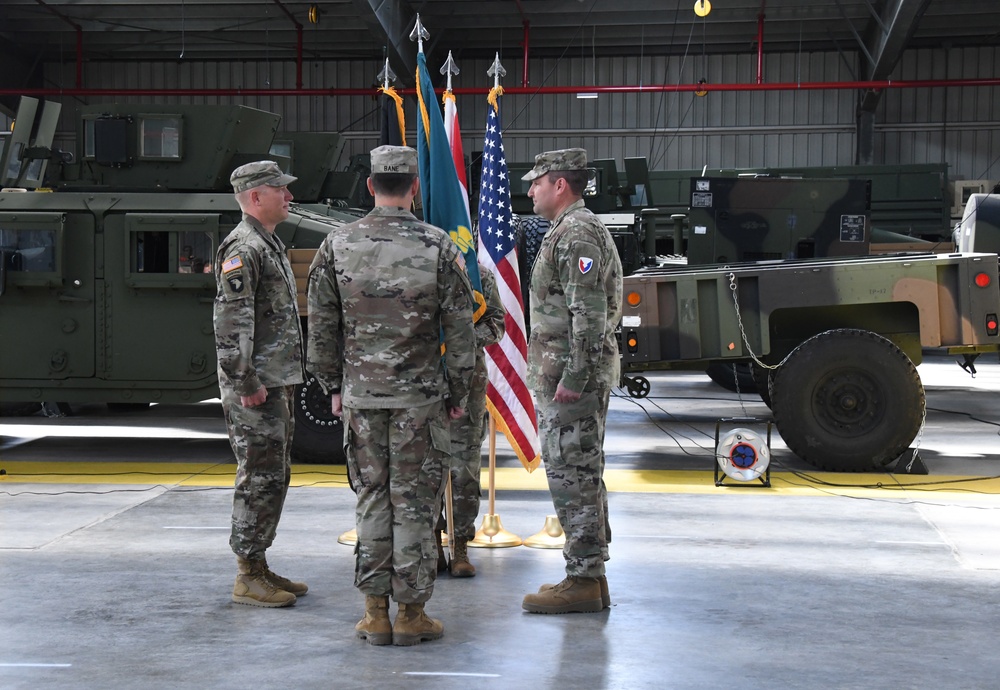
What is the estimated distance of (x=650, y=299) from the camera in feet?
28.9

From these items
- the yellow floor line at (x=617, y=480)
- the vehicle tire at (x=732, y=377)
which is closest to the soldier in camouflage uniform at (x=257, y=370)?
the yellow floor line at (x=617, y=480)

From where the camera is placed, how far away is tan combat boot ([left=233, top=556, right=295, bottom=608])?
5.03m

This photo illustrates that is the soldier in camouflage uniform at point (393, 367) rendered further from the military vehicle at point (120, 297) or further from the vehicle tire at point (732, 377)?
the vehicle tire at point (732, 377)

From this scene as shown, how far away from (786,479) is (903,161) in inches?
712

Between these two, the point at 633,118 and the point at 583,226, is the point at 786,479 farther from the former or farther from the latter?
the point at 633,118

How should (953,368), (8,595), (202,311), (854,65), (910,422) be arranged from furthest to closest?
(854,65) → (953,368) → (202,311) → (910,422) → (8,595)

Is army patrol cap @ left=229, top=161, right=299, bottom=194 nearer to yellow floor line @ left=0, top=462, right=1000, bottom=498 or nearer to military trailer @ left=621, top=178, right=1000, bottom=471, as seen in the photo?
yellow floor line @ left=0, top=462, right=1000, bottom=498

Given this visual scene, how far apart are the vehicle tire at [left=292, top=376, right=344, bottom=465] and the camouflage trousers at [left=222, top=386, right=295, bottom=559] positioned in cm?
363

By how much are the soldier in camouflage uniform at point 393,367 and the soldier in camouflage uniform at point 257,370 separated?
0.54 metres

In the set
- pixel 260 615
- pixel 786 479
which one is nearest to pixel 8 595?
pixel 260 615

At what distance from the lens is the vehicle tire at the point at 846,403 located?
8.33m

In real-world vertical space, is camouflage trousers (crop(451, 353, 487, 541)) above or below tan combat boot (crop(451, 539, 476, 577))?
above

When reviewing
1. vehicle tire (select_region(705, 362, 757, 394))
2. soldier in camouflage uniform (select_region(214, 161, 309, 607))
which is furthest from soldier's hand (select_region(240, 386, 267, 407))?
vehicle tire (select_region(705, 362, 757, 394))

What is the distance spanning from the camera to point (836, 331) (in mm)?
8438
